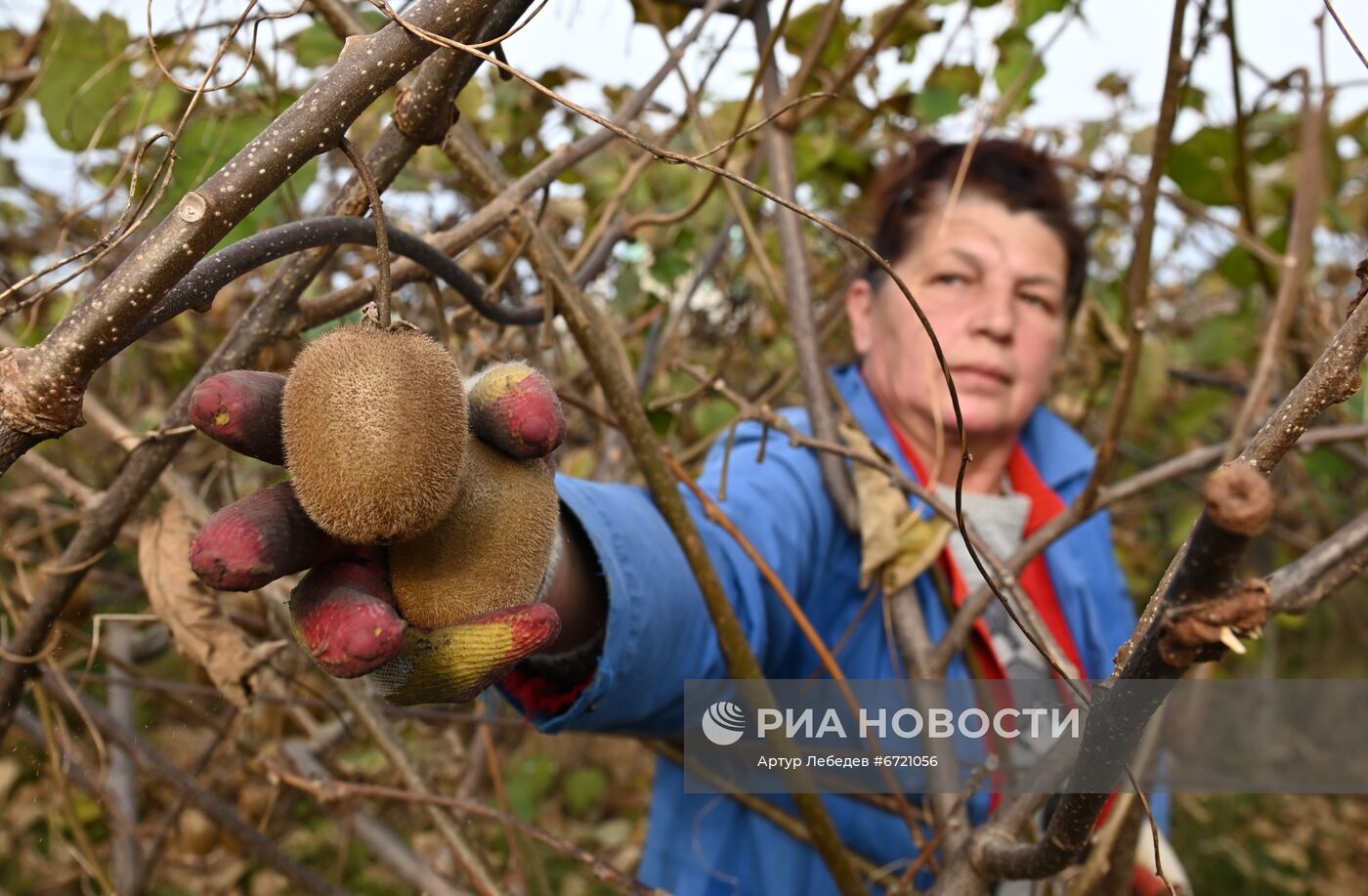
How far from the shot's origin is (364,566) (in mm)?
646

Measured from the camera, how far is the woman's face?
5.39 feet

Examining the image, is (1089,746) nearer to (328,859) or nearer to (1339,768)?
(328,859)

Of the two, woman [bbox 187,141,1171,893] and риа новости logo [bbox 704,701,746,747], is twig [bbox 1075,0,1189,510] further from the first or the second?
риа новости logo [bbox 704,701,746,747]

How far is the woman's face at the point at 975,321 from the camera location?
5.39 feet

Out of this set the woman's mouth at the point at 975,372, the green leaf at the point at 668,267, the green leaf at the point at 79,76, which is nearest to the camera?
the green leaf at the point at 79,76

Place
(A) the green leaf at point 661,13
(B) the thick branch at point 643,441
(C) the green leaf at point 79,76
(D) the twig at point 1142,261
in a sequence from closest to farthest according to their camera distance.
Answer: (B) the thick branch at point 643,441, (D) the twig at point 1142,261, (C) the green leaf at point 79,76, (A) the green leaf at point 661,13

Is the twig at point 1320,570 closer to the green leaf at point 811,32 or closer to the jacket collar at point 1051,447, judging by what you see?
the jacket collar at point 1051,447

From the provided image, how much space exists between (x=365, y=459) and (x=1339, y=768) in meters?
4.91

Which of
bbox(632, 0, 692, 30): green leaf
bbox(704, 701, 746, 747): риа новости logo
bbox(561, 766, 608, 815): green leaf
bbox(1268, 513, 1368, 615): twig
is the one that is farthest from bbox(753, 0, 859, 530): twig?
bbox(561, 766, 608, 815): green leaf

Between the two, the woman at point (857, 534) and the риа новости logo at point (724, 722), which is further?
the риа новости logo at point (724, 722)

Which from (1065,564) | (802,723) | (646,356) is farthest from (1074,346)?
(802,723)

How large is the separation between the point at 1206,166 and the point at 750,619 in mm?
1169

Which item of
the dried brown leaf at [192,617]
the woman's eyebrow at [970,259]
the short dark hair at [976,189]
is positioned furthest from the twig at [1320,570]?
the short dark hair at [976,189]

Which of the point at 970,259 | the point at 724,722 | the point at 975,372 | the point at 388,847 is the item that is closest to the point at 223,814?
the point at 388,847
